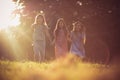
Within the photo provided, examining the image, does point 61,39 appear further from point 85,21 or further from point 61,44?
point 85,21

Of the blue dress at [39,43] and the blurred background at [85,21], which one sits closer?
the blue dress at [39,43]

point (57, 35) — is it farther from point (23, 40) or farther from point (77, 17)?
point (23, 40)

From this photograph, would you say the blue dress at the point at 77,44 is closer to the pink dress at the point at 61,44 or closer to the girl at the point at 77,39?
the girl at the point at 77,39

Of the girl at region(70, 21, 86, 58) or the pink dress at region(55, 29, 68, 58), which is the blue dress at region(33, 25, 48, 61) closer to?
the pink dress at region(55, 29, 68, 58)

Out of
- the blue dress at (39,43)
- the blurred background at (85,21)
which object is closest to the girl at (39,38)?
the blue dress at (39,43)

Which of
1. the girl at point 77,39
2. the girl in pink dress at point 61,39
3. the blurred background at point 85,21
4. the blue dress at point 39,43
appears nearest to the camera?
the girl in pink dress at point 61,39

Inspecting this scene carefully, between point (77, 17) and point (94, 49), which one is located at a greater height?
point (77, 17)

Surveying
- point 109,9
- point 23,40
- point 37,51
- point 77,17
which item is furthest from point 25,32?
point 37,51

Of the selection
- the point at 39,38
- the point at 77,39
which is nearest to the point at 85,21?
the point at 77,39

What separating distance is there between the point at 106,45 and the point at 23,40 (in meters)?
5.72

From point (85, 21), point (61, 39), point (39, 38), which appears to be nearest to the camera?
point (61, 39)

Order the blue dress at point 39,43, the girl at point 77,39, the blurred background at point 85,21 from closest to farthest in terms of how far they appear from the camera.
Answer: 1. the girl at point 77,39
2. the blue dress at point 39,43
3. the blurred background at point 85,21

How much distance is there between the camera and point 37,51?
16.5 meters

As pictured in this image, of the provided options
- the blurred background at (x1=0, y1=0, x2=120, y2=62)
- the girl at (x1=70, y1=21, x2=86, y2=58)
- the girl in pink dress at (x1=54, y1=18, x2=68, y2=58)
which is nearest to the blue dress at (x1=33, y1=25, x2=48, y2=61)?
the girl in pink dress at (x1=54, y1=18, x2=68, y2=58)
